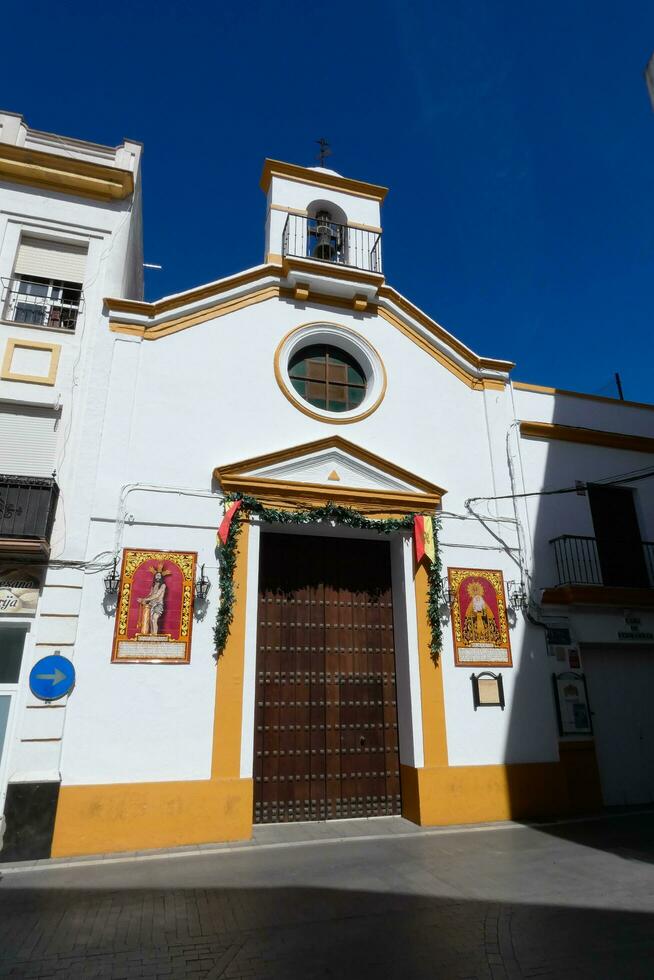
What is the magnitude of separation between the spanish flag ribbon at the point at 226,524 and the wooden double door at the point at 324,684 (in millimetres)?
974

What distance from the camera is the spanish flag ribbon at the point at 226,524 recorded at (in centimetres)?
860

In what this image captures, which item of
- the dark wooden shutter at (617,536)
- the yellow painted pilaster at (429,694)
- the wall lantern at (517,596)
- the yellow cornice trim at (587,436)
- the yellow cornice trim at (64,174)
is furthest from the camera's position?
the yellow cornice trim at (587,436)

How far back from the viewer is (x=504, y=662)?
9.51 metres

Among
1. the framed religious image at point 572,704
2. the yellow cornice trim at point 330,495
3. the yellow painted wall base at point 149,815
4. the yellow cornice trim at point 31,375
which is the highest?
the yellow cornice trim at point 31,375

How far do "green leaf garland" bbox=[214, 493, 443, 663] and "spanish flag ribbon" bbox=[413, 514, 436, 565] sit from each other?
0.33 ft

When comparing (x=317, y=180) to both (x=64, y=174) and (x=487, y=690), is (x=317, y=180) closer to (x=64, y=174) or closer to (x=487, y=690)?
(x=64, y=174)

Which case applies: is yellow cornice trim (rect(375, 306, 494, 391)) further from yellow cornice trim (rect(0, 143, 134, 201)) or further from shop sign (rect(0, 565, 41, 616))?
shop sign (rect(0, 565, 41, 616))

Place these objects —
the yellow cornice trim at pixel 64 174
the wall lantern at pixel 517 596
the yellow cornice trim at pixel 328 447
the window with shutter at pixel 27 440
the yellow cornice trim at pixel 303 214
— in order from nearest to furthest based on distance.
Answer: the window with shutter at pixel 27 440 < the yellow cornice trim at pixel 328 447 < the yellow cornice trim at pixel 64 174 < the wall lantern at pixel 517 596 < the yellow cornice trim at pixel 303 214

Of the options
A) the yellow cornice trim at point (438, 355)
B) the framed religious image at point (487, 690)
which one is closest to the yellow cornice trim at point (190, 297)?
the yellow cornice trim at point (438, 355)

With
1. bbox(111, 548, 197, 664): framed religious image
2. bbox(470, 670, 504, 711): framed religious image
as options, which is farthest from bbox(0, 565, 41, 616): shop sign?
bbox(470, 670, 504, 711): framed religious image

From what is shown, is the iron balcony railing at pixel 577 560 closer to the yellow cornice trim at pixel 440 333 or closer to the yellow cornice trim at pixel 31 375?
the yellow cornice trim at pixel 440 333

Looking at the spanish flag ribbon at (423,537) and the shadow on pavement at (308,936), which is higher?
the spanish flag ribbon at (423,537)

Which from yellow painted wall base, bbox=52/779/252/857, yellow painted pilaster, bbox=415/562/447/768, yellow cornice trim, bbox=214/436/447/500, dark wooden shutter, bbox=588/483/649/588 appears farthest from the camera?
dark wooden shutter, bbox=588/483/649/588

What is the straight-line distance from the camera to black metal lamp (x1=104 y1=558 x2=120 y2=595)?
7.95m
